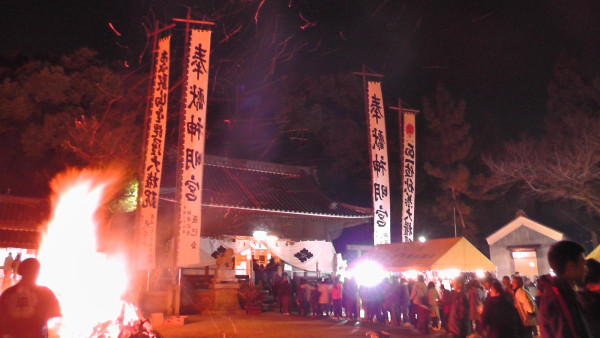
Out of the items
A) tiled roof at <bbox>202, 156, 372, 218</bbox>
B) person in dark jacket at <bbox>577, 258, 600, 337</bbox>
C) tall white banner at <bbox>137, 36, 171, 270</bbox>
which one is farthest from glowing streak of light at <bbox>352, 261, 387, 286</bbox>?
person in dark jacket at <bbox>577, 258, 600, 337</bbox>

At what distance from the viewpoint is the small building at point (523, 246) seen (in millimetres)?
21719

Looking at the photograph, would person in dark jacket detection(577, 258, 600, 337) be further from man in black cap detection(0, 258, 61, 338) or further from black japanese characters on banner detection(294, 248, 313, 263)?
black japanese characters on banner detection(294, 248, 313, 263)

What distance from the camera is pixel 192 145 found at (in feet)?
39.1

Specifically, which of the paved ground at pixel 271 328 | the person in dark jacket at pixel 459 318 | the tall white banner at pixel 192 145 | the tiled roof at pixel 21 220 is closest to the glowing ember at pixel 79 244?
the tiled roof at pixel 21 220

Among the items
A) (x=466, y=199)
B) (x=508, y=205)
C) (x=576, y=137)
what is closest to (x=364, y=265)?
(x=576, y=137)

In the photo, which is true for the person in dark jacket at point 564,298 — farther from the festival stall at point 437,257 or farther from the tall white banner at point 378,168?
the tall white banner at point 378,168

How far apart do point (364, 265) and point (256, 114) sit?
16208 millimetres

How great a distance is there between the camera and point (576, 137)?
64.6 ft

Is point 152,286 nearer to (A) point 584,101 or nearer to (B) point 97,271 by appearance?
(B) point 97,271

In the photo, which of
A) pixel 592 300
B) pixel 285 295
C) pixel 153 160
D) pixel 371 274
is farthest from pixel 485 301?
pixel 285 295

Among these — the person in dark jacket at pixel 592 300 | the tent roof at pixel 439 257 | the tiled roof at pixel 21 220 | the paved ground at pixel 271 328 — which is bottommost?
the paved ground at pixel 271 328

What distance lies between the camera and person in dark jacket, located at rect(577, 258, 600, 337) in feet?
10.1

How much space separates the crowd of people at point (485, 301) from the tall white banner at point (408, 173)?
5.98 feet

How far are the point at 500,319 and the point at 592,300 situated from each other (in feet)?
7.55
